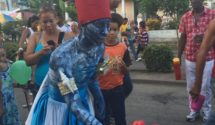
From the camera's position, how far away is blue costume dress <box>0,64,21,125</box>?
4.94 metres

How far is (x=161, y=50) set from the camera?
10.4 metres

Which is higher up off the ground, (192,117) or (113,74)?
(113,74)

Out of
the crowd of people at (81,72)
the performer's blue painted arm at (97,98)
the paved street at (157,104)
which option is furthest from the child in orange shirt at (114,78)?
the paved street at (157,104)

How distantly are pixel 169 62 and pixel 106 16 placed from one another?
295 inches

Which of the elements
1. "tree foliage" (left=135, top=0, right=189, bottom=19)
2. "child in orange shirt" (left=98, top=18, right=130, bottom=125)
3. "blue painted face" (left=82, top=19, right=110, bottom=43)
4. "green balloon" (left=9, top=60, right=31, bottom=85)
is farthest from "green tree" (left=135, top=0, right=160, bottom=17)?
"blue painted face" (left=82, top=19, right=110, bottom=43)

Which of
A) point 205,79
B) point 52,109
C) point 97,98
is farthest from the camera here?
point 205,79

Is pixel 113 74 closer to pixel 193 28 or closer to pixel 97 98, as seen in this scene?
pixel 97 98

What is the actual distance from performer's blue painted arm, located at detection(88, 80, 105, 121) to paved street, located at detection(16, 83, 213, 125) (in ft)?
8.98

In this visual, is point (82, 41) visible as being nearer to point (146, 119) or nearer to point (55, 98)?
point (55, 98)

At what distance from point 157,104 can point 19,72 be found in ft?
9.80

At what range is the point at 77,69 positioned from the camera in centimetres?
303

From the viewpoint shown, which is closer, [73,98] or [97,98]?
[73,98]

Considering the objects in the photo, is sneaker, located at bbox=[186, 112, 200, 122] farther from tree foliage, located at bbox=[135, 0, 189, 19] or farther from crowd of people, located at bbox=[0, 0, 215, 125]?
tree foliage, located at bbox=[135, 0, 189, 19]

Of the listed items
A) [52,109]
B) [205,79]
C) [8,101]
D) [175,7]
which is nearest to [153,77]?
[205,79]
